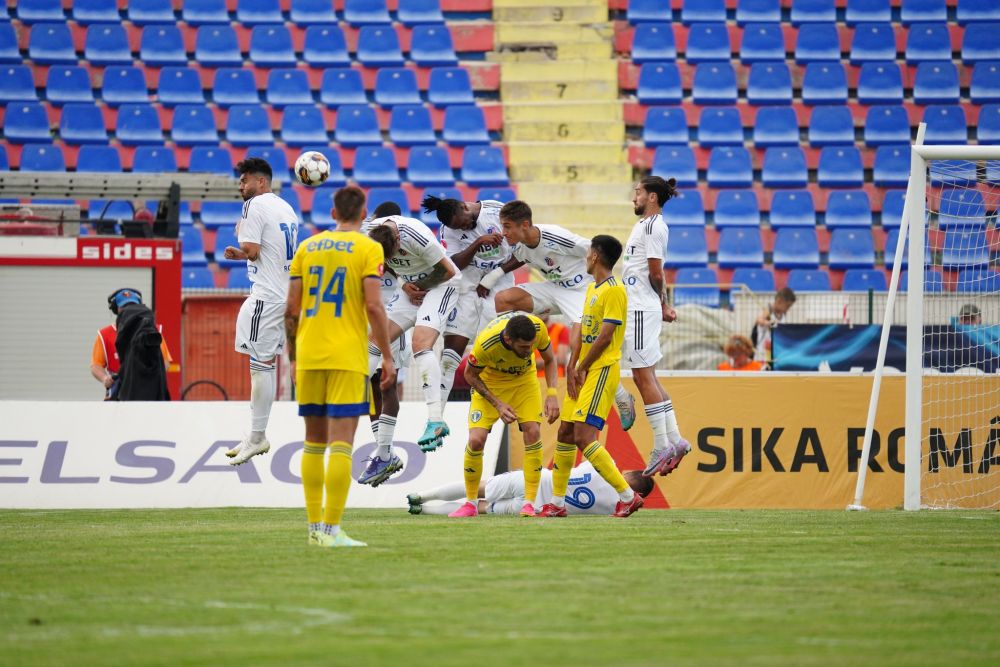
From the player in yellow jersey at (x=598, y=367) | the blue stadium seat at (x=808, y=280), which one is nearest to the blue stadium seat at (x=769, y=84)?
the blue stadium seat at (x=808, y=280)

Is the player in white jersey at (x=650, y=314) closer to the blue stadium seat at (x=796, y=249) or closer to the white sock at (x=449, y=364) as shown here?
the white sock at (x=449, y=364)

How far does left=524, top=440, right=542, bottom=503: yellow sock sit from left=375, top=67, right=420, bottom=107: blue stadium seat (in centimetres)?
1560

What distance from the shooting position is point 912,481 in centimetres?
1308

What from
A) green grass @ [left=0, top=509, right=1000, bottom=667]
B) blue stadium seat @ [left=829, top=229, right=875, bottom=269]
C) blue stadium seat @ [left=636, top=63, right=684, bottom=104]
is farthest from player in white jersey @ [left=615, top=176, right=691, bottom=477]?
blue stadium seat @ [left=636, top=63, right=684, bottom=104]

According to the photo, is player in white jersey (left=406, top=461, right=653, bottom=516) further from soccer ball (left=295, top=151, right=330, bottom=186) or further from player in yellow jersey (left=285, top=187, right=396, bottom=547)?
player in yellow jersey (left=285, top=187, right=396, bottom=547)

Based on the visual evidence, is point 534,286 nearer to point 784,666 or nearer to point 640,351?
point 640,351

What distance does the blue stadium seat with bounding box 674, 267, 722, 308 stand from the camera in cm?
1954

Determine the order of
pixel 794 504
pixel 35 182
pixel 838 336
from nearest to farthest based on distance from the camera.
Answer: pixel 794 504
pixel 838 336
pixel 35 182

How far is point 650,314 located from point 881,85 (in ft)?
52.1

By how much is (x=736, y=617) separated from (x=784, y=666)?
1037 mm

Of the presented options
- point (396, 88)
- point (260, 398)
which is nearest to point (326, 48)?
point (396, 88)

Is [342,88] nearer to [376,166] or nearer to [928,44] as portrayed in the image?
[376,166]

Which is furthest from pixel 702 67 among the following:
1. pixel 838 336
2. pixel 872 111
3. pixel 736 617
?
pixel 736 617

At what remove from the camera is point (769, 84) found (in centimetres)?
2648
